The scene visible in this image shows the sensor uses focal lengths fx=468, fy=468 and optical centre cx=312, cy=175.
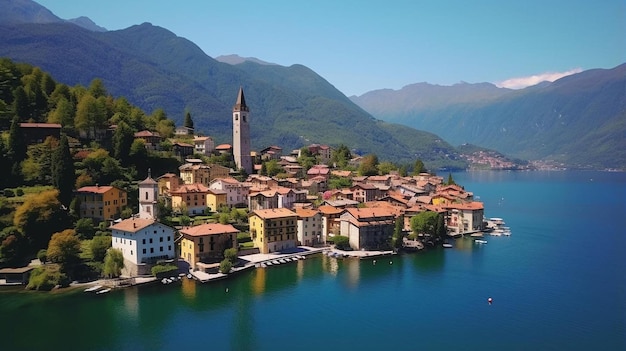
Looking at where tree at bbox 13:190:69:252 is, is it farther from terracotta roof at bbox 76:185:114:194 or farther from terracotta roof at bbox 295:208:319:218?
terracotta roof at bbox 295:208:319:218

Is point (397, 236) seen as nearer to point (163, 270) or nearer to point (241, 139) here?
point (163, 270)

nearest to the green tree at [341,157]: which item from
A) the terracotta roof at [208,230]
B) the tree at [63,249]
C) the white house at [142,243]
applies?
the terracotta roof at [208,230]

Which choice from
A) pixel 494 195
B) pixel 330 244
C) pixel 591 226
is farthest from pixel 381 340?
pixel 494 195

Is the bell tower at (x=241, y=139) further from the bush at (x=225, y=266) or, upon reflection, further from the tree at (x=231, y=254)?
the bush at (x=225, y=266)

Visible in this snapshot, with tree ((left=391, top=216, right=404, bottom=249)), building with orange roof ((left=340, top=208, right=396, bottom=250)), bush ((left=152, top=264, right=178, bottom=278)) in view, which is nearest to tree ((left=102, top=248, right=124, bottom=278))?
bush ((left=152, top=264, right=178, bottom=278))

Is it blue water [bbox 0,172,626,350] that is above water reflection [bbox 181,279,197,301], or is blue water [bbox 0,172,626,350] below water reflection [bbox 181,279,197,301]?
below

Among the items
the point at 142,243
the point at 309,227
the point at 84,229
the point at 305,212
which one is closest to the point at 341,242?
the point at 309,227

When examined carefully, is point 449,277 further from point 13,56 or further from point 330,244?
point 13,56
